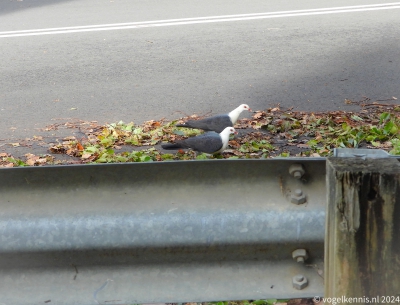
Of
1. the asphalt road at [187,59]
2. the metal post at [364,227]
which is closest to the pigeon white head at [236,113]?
the asphalt road at [187,59]

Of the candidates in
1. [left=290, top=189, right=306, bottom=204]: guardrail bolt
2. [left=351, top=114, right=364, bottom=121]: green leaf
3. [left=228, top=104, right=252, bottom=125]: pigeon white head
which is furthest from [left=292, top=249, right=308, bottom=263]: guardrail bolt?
[left=351, top=114, right=364, bottom=121]: green leaf

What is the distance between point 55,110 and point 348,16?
18.5 feet

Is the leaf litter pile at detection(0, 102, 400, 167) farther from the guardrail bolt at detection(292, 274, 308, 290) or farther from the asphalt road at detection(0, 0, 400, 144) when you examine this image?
the guardrail bolt at detection(292, 274, 308, 290)

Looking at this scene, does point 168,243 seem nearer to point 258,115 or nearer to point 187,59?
point 258,115

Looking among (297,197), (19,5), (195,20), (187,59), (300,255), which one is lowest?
(187,59)

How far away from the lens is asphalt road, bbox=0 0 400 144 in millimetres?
6203

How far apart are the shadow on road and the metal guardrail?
10.3 m

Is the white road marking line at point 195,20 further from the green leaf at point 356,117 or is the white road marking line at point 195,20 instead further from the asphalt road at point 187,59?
the green leaf at point 356,117

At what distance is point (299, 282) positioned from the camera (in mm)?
1683

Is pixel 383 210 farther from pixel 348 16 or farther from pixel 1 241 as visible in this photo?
pixel 348 16

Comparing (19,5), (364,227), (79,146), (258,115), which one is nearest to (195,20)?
(19,5)

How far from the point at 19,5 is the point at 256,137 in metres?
8.04

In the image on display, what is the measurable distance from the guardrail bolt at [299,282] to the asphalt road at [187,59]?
425 centimetres

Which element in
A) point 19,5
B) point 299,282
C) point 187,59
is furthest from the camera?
point 19,5
